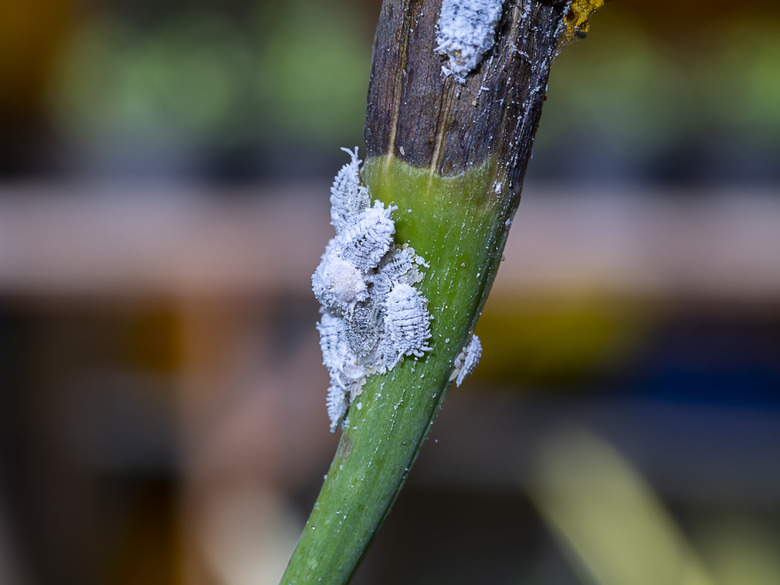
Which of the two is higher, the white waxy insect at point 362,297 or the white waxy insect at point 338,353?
the white waxy insect at point 362,297

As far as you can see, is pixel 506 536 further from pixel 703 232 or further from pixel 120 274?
pixel 120 274

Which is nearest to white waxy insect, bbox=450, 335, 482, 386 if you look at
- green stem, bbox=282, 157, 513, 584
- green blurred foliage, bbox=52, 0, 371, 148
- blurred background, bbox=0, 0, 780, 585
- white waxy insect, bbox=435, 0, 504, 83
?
green stem, bbox=282, 157, 513, 584

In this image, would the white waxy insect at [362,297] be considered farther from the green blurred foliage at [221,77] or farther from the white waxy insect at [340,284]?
the green blurred foliage at [221,77]

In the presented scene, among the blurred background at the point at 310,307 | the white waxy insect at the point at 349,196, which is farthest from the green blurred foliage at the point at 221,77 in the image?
the white waxy insect at the point at 349,196

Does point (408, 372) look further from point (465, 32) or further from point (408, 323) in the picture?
point (465, 32)

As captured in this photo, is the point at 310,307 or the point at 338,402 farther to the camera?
the point at 310,307

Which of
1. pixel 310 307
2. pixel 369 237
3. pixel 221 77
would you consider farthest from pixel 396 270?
pixel 221 77

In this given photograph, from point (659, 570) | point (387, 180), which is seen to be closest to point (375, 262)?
point (387, 180)
